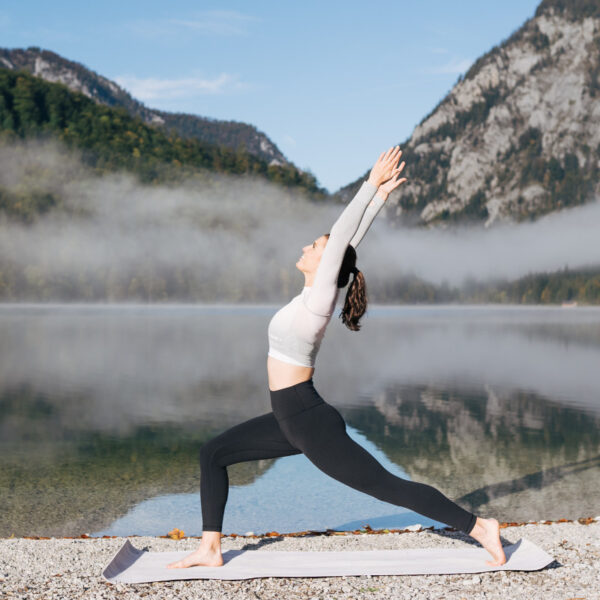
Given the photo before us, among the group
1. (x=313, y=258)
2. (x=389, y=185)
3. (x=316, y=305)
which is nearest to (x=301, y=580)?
(x=316, y=305)

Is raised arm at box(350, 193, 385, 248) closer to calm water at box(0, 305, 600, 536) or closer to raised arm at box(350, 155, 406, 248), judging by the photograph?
raised arm at box(350, 155, 406, 248)

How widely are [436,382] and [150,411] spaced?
11195mm

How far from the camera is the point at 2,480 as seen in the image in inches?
434

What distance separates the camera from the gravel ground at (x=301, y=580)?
4.60 meters

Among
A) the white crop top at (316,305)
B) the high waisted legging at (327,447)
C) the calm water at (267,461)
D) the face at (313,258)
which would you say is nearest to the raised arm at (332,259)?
the white crop top at (316,305)

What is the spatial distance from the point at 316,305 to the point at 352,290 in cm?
36

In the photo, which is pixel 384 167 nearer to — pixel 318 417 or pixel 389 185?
pixel 389 185

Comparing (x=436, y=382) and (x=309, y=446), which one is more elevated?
(x=309, y=446)

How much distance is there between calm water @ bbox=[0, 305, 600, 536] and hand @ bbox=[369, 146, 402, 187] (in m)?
4.76

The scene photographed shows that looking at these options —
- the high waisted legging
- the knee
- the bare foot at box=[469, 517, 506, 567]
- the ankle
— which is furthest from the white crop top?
the bare foot at box=[469, 517, 506, 567]

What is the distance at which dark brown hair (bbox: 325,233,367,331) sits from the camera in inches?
188

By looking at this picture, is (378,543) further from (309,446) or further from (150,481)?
(150,481)

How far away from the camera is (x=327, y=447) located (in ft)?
15.6

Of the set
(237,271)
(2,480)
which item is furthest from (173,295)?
(2,480)
